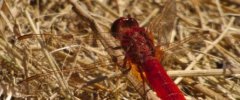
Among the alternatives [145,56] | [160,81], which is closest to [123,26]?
[145,56]

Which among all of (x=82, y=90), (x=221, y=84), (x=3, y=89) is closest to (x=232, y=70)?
(x=221, y=84)

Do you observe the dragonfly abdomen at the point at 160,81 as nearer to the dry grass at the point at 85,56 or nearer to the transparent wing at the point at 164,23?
the dry grass at the point at 85,56

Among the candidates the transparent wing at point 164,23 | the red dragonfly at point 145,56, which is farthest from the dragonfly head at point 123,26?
the transparent wing at point 164,23

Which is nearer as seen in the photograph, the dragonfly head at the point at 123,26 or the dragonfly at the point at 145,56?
the dragonfly at the point at 145,56

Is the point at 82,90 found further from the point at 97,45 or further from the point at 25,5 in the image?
the point at 25,5

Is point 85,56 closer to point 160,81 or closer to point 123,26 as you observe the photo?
point 123,26
